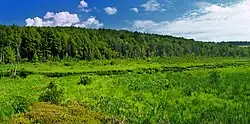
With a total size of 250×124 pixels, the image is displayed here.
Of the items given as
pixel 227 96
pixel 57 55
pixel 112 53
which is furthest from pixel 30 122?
pixel 112 53

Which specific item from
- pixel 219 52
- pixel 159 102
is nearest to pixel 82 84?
pixel 159 102

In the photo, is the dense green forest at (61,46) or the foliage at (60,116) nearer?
the foliage at (60,116)

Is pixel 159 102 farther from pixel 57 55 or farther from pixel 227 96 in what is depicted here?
pixel 57 55

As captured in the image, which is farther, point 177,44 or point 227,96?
point 177,44

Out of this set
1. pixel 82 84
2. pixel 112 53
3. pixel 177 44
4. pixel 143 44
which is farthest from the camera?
pixel 177 44

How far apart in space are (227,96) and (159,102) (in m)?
4.62

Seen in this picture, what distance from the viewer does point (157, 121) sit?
16672mm

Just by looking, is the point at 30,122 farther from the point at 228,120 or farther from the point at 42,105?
the point at 228,120

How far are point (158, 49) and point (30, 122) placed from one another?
15514 cm

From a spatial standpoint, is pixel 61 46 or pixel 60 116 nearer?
pixel 60 116

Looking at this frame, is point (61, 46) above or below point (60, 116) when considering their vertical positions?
above

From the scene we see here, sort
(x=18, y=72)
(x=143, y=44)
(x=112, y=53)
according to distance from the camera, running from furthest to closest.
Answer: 1. (x=143, y=44)
2. (x=112, y=53)
3. (x=18, y=72)

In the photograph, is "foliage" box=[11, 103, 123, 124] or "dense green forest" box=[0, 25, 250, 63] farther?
"dense green forest" box=[0, 25, 250, 63]

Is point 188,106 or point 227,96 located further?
point 227,96
